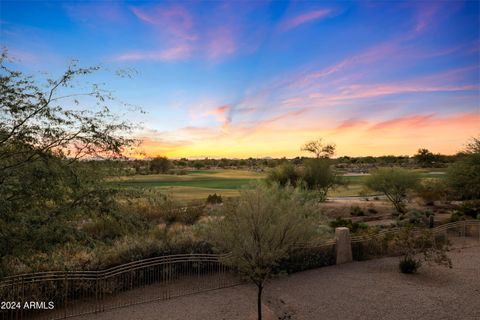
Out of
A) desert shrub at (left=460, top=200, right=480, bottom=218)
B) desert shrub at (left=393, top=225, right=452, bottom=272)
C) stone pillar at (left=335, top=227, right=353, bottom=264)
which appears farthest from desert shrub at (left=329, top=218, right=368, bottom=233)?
desert shrub at (left=460, top=200, right=480, bottom=218)

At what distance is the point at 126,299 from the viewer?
13.1 metres

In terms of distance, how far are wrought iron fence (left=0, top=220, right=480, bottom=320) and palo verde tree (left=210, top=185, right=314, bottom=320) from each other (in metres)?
3.71

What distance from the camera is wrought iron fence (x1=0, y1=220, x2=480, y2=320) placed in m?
11.6

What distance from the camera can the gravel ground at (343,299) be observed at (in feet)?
38.3

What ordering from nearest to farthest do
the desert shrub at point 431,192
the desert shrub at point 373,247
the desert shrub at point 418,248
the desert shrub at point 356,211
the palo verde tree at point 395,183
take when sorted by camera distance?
the desert shrub at point 418,248 → the desert shrub at point 373,247 → the desert shrub at point 356,211 → the palo verde tree at point 395,183 → the desert shrub at point 431,192

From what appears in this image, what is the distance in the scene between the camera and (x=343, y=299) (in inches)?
512

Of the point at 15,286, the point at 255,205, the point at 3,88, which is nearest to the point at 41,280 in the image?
the point at 15,286

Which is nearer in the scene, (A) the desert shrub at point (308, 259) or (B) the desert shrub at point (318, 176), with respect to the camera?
(A) the desert shrub at point (308, 259)

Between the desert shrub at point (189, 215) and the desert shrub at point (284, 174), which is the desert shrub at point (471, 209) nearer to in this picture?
the desert shrub at point (284, 174)

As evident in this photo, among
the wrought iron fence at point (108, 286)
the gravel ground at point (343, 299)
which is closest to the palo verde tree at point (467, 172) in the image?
the gravel ground at point (343, 299)

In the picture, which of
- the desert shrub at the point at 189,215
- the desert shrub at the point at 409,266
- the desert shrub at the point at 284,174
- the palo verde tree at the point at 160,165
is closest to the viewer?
the desert shrub at the point at 409,266

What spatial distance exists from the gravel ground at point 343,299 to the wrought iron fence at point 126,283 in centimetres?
72

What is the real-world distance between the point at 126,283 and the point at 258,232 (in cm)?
679

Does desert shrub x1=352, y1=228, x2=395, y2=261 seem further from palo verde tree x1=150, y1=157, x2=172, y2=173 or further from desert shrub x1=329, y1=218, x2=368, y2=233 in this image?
palo verde tree x1=150, y1=157, x2=172, y2=173
